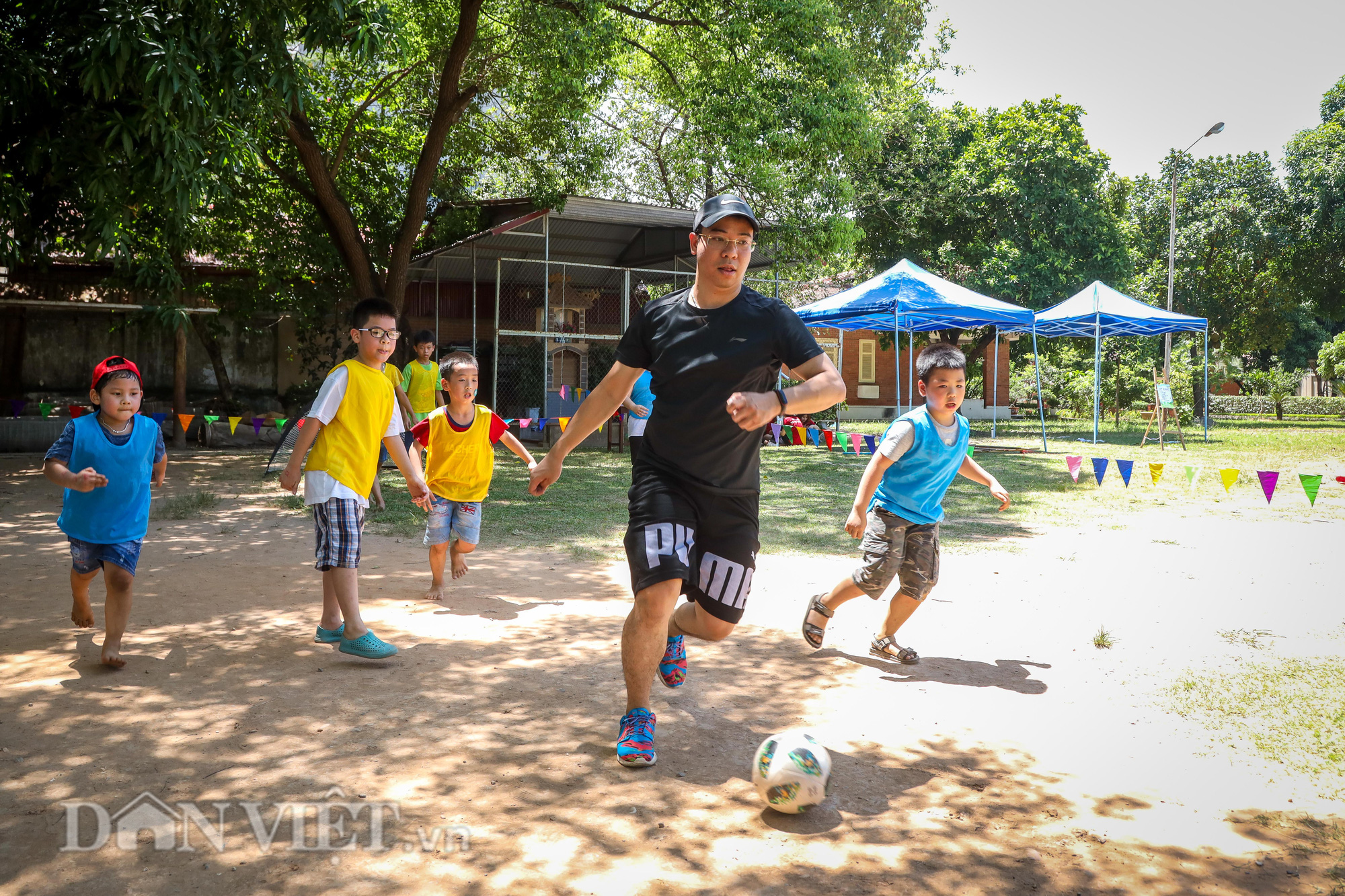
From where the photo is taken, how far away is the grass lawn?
881 cm

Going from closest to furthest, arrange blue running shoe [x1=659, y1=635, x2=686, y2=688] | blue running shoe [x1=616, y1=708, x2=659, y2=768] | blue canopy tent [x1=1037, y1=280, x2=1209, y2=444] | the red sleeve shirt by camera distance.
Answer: blue running shoe [x1=616, y1=708, x2=659, y2=768], blue running shoe [x1=659, y1=635, x2=686, y2=688], the red sleeve shirt, blue canopy tent [x1=1037, y1=280, x2=1209, y2=444]

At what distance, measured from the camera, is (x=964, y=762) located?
11.4 ft

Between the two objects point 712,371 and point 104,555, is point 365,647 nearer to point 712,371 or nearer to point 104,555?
point 104,555

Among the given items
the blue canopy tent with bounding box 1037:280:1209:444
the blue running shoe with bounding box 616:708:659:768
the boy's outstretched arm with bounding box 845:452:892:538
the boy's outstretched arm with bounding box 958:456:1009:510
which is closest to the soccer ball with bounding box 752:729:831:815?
the blue running shoe with bounding box 616:708:659:768

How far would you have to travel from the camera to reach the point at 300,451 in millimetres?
4445

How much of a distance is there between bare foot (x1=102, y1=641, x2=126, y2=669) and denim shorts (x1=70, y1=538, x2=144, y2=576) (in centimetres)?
34

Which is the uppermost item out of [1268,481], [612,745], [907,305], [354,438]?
[907,305]

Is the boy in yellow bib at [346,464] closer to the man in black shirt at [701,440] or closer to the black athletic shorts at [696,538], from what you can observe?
the man in black shirt at [701,440]

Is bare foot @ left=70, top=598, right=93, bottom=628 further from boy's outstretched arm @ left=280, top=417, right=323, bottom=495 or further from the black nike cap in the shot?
the black nike cap

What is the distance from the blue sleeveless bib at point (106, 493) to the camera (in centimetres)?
442

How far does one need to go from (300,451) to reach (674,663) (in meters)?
1.98

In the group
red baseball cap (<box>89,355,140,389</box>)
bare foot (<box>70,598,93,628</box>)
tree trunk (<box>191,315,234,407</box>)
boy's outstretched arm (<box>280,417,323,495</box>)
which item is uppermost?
tree trunk (<box>191,315,234,407</box>)

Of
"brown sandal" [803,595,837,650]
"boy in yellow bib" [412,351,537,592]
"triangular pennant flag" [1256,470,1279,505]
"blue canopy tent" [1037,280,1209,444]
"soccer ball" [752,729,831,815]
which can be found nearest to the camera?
"soccer ball" [752,729,831,815]

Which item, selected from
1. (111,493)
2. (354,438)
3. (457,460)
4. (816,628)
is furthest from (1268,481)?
(111,493)
